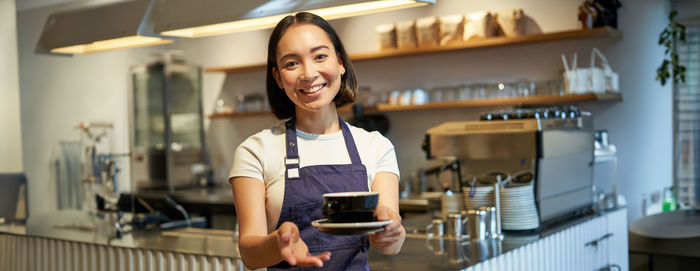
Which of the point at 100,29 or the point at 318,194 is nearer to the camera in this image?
the point at 318,194

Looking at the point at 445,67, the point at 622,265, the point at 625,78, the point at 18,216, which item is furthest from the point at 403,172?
the point at 18,216

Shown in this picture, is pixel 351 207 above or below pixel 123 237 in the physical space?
above

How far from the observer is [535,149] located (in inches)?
110

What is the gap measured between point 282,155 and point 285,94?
0.52 ft

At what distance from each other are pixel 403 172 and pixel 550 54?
55.9 inches

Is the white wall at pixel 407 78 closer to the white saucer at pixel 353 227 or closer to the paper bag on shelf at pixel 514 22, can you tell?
the paper bag on shelf at pixel 514 22

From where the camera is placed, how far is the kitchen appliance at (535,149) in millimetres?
2836

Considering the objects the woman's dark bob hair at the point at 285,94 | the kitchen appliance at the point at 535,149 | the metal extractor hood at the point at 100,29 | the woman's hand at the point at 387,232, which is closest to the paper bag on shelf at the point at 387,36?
the metal extractor hood at the point at 100,29

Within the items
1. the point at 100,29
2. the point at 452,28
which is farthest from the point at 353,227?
the point at 452,28

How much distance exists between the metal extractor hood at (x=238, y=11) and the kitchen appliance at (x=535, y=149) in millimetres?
616

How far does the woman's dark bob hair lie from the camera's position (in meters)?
1.40

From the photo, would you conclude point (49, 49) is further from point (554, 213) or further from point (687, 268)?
point (687, 268)

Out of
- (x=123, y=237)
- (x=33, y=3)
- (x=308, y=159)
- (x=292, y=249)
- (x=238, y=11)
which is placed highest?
(x=33, y=3)

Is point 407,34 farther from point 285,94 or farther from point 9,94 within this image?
point 285,94
